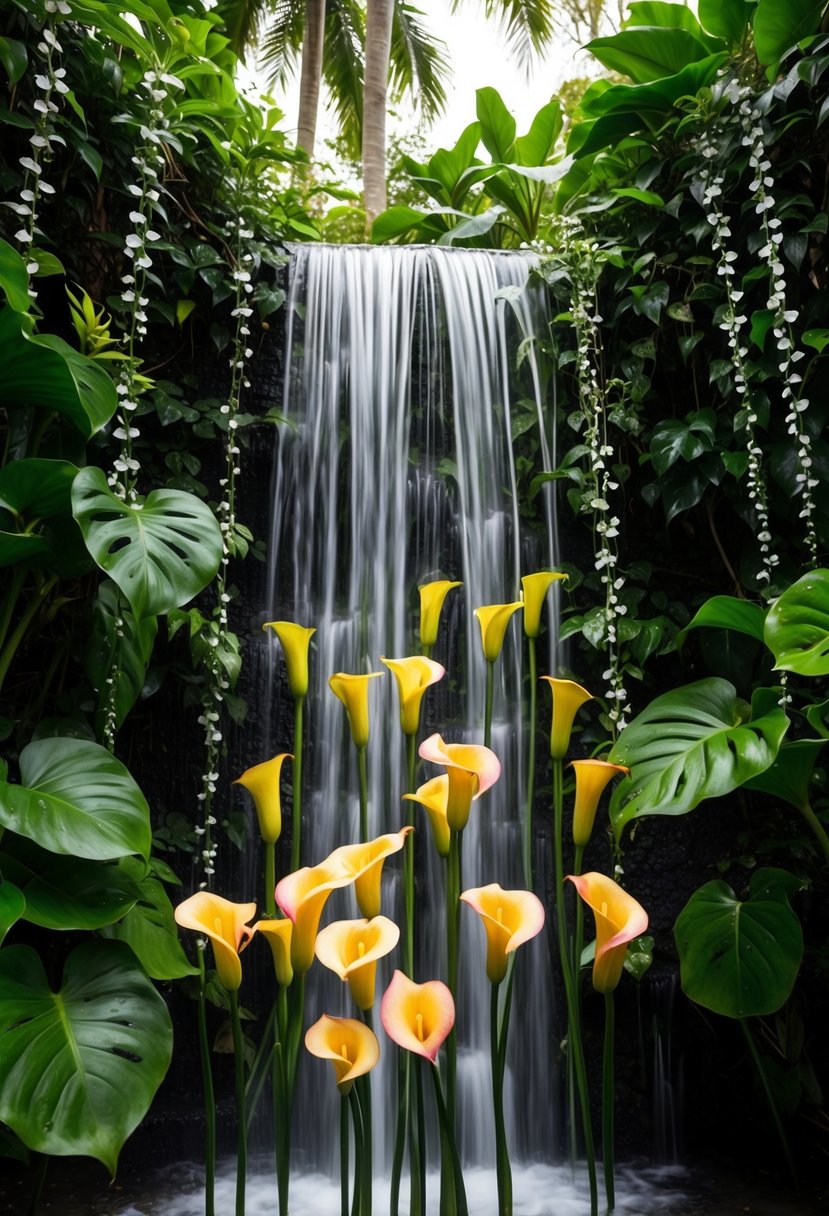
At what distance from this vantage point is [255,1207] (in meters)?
2.14

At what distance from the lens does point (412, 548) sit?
2.94 metres

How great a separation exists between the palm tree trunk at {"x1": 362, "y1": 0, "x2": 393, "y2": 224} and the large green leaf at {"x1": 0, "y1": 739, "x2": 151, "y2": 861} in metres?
5.72

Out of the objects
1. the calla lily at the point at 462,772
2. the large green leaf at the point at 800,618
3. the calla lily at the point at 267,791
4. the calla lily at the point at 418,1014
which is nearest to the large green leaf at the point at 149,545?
the calla lily at the point at 267,791

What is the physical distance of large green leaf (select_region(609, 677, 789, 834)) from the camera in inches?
73.2

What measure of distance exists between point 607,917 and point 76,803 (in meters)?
1.06

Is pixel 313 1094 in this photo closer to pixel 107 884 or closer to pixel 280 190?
pixel 107 884

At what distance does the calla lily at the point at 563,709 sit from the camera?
1.69 m

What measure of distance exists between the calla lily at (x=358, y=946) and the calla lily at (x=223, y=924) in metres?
0.15

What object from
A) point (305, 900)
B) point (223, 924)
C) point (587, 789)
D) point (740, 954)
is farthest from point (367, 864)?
point (740, 954)

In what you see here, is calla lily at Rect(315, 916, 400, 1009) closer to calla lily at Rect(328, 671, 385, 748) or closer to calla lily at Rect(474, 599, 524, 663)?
calla lily at Rect(328, 671, 385, 748)

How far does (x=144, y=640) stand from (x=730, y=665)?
1.61 metres

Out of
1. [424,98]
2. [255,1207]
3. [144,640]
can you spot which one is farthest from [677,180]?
[424,98]

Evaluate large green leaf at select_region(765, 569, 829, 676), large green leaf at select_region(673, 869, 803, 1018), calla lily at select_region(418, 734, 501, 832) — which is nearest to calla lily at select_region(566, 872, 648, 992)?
calla lily at select_region(418, 734, 501, 832)

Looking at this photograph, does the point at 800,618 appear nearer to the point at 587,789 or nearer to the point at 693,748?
the point at 693,748
